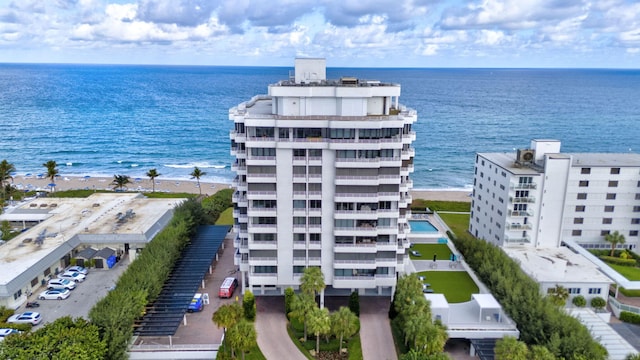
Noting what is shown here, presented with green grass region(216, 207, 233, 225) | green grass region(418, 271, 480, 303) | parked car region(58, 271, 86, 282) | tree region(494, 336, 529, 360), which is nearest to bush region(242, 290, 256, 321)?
green grass region(418, 271, 480, 303)

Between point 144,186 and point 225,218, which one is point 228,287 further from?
point 144,186

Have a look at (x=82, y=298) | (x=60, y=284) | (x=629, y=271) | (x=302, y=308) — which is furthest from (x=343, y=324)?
(x=629, y=271)

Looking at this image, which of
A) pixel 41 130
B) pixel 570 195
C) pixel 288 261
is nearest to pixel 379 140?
pixel 288 261

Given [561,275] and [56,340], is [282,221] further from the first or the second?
[561,275]

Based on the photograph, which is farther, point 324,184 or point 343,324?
point 324,184

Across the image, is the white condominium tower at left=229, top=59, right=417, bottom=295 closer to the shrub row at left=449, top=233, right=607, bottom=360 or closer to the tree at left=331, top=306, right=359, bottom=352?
the tree at left=331, top=306, right=359, bottom=352
